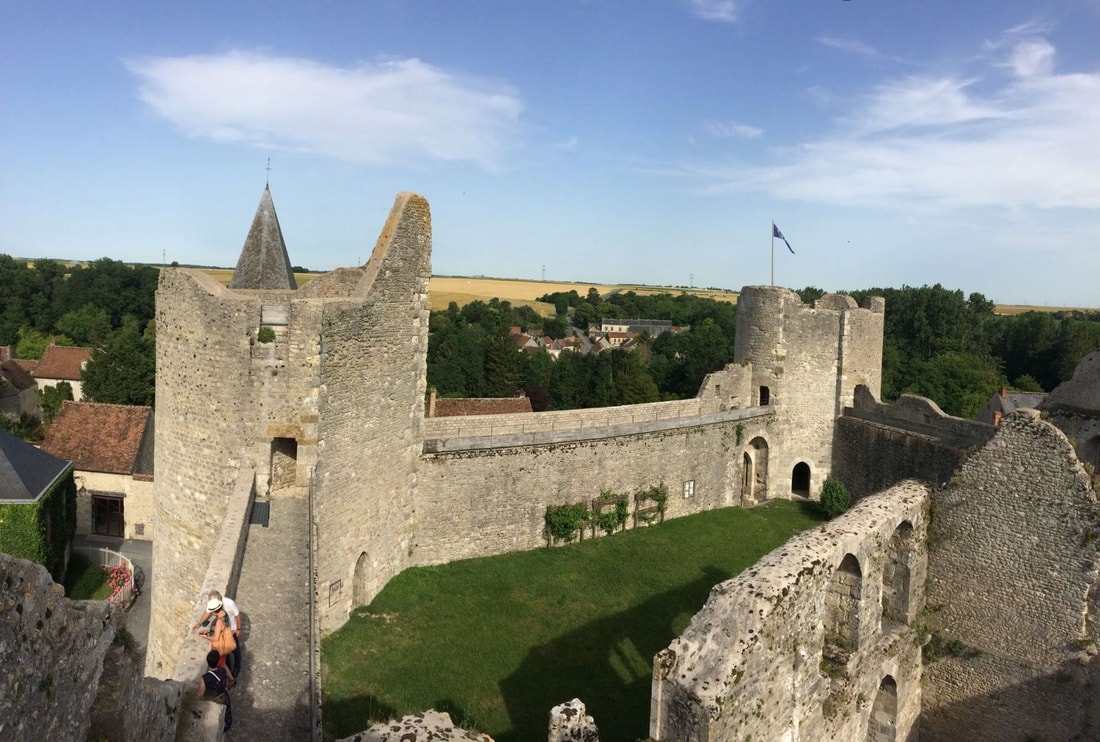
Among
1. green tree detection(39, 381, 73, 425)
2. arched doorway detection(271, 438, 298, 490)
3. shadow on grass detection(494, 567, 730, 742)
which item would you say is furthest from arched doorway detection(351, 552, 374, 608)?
green tree detection(39, 381, 73, 425)

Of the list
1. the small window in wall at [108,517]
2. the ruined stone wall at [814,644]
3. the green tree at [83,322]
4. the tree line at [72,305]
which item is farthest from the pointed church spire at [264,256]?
the green tree at [83,322]

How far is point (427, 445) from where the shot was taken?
1541 cm

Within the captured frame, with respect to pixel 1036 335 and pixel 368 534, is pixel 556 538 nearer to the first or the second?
pixel 368 534

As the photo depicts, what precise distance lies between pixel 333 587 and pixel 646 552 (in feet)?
25.4

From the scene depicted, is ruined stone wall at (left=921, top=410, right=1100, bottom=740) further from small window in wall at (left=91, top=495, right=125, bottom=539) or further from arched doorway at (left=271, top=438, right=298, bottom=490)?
small window in wall at (left=91, top=495, right=125, bottom=539)

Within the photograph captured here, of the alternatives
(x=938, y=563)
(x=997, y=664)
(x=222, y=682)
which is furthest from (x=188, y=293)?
(x=997, y=664)

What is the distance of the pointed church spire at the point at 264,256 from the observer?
51.6 feet

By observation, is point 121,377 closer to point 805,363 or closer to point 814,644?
point 805,363

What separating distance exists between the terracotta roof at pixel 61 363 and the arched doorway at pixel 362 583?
4619 centimetres

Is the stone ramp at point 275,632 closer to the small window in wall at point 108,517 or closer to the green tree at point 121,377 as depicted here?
the small window in wall at point 108,517

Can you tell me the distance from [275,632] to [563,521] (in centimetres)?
964

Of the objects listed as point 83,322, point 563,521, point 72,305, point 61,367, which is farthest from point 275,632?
point 72,305

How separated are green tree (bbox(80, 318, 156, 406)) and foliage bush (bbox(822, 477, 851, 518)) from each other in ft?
111

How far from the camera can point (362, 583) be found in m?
13.7
